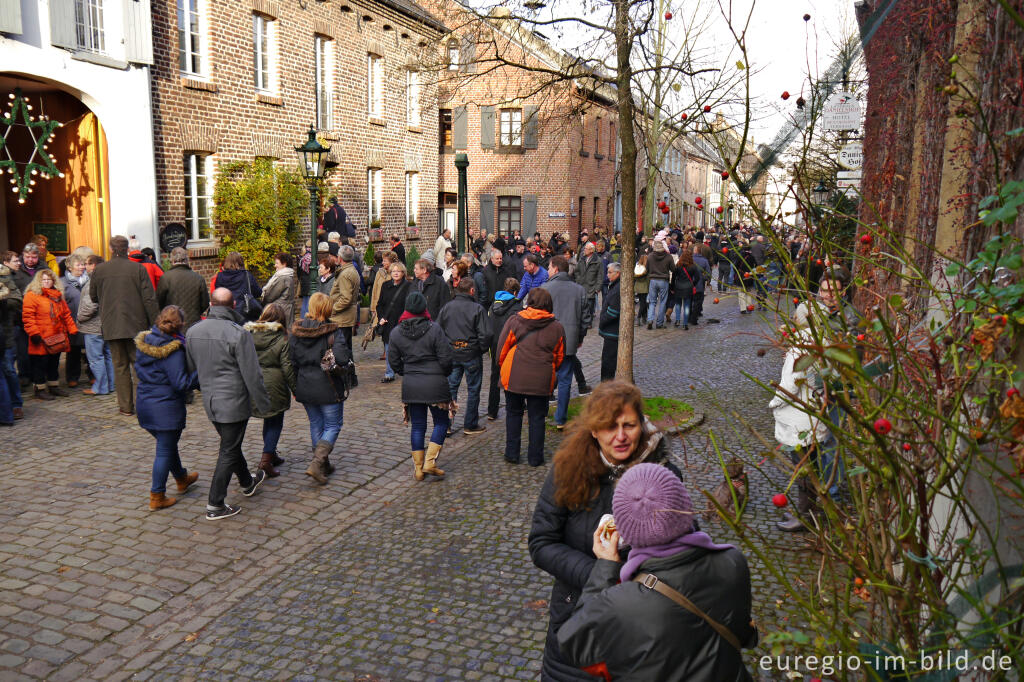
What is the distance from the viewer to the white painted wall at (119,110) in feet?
43.9

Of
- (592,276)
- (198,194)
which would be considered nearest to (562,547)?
(592,276)

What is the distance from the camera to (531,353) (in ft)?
26.8

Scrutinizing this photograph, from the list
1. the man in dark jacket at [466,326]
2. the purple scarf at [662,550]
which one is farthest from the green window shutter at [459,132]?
the purple scarf at [662,550]

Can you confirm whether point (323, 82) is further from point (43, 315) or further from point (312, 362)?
point (312, 362)

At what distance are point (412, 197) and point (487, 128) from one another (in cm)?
884

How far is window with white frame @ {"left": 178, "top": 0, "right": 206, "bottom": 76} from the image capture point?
16031mm

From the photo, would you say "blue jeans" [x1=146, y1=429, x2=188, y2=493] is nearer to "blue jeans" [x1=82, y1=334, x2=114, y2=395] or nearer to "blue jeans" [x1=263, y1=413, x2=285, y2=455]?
"blue jeans" [x1=263, y1=413, x2=285, y2=455]

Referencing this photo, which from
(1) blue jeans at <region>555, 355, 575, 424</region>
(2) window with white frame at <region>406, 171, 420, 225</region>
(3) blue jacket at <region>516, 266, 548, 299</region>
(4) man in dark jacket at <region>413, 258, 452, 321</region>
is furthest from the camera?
(2) window with white frame at <region>406, 171, 420, 225</region>

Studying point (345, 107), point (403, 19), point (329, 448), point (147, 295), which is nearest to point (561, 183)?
point (403, 19)

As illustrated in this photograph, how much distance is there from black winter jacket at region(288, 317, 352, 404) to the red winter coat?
4.31 meters


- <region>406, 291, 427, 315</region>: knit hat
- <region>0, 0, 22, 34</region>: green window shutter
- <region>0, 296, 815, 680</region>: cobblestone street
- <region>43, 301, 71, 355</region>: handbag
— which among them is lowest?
<region>0, 296, 815, 680</region>: cobblestone street

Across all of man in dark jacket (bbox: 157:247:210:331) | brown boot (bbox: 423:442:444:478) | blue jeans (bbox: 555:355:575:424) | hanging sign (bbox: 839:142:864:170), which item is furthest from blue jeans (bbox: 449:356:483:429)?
hanging sign (bbox: 839:142:864:170)

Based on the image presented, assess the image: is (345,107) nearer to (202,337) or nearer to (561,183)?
(561,183)

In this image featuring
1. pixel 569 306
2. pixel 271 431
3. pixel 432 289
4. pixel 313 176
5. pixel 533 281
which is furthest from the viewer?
pixel 313 176
